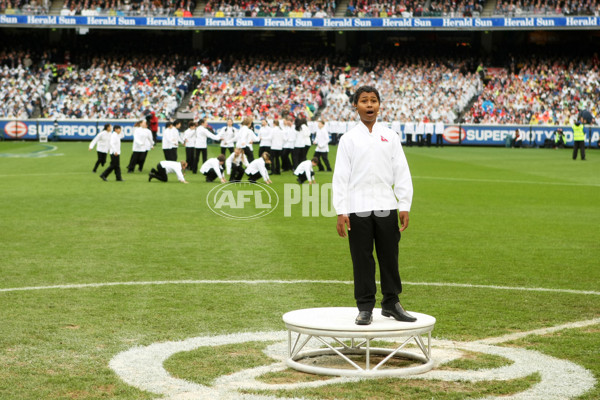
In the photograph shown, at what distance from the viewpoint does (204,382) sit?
5773 millimetres

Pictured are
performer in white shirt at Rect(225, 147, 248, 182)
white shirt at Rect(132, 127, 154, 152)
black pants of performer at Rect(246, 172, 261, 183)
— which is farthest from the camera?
white shirt at Rect(132, 127, 154, 152)

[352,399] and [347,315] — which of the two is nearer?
[352,399]

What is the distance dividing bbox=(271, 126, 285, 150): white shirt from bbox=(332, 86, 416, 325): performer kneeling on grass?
2152 centimetres

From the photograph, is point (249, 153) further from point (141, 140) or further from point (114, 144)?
point (114, 144)

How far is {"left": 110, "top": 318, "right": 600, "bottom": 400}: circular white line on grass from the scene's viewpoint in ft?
18.2

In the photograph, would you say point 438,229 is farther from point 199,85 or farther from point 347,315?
point 199,85

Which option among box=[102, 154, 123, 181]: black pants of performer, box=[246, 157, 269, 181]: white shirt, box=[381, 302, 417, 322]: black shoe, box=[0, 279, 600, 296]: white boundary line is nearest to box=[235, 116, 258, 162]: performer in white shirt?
box=[246, 157, 269, 181]: white shirt

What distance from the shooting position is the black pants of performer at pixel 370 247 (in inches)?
253

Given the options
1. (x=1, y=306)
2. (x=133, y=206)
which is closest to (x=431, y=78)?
(x=133, y=206)

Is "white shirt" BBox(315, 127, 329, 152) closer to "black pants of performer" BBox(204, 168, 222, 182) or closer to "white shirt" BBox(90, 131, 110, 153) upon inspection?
"black pants of performer" BBox(204, 168, 222, 182)

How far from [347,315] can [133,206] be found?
42.8 ft

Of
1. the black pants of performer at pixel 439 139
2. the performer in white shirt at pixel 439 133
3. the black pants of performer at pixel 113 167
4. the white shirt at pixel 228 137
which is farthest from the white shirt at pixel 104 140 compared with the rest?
the black pants of performer at pixel 439 139

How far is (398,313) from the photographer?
6.48m

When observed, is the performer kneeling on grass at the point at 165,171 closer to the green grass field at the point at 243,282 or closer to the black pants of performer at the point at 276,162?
the green grass field at the point at 243,282
